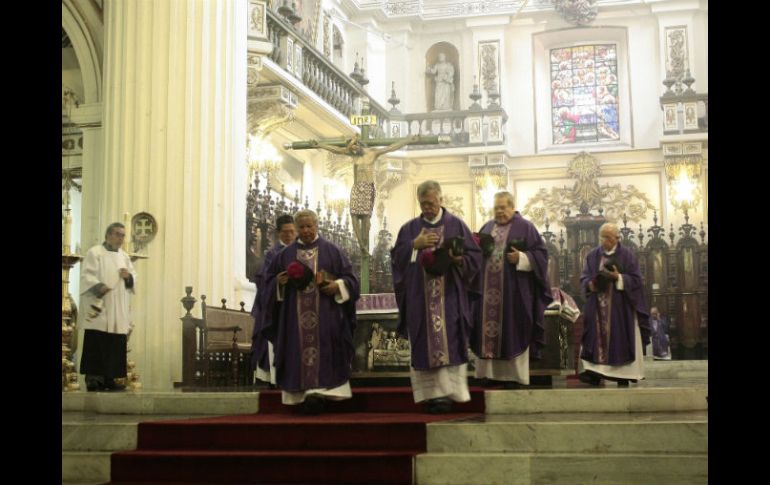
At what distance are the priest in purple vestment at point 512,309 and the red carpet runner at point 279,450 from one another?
102 centimetres

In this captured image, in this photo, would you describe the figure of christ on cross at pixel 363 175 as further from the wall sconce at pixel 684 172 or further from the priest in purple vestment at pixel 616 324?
the wall sconce at pixel 684 172

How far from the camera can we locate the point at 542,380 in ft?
30.9

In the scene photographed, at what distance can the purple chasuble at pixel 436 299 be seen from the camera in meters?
7.59

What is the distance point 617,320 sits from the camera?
9.27 meters

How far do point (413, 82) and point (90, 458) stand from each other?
63.2 ft

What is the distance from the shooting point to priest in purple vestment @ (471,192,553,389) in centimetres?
864

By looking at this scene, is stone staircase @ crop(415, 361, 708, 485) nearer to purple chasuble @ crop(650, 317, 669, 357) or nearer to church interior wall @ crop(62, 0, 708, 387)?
purple chasuble @ crop(650, 317, 669, 357)

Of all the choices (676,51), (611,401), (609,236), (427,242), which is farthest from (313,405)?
(676,51)

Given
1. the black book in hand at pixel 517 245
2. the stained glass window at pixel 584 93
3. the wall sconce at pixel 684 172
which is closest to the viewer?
the black book in hand at pixel 517 245

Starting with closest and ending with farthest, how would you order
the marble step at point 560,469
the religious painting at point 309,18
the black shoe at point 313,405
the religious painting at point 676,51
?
the marble step at point 560,469 < the black shoe at point 313,405 < the religious painting at point 309,18 < the religious painting at point 676,51

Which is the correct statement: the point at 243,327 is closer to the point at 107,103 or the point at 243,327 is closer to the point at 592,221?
the point at 107,103

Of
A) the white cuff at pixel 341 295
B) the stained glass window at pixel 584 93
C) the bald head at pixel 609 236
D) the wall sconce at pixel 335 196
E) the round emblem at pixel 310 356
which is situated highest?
the stained glass window at pixel 584 93

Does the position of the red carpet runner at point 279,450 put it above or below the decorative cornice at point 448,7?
below

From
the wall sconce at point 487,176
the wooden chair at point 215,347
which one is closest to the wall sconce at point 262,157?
the wooden chair at point 215,347
